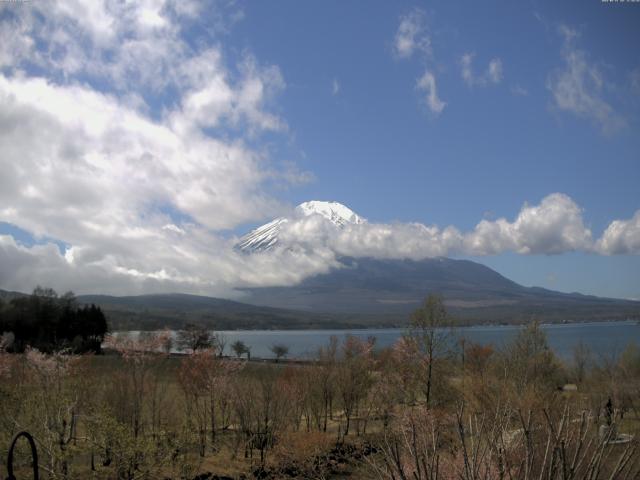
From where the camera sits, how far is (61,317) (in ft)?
251

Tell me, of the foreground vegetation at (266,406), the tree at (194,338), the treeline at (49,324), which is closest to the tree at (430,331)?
the foreground vegetation at (266,406)

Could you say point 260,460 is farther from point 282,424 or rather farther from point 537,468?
point 537,468

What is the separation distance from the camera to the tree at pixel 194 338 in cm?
9288

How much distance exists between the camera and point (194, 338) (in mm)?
94562

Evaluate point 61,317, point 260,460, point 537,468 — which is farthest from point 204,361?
point 61,317

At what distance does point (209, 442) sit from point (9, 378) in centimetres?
1195

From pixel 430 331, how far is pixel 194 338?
69.8 meters

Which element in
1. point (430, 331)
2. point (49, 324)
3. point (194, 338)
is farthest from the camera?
point (194, 338)

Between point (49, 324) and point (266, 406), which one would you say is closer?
point (266, 406)

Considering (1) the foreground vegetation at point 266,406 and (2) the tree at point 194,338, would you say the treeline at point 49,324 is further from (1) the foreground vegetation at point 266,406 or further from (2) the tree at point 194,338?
(1) the foreground vegetation at point 266,406

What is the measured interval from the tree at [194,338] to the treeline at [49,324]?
667 inches

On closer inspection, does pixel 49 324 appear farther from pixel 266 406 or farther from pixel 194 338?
pixel 266 406

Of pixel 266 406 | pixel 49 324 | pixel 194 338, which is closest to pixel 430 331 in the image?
pixel 266 406

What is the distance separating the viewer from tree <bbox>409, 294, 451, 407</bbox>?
33.2 metres
